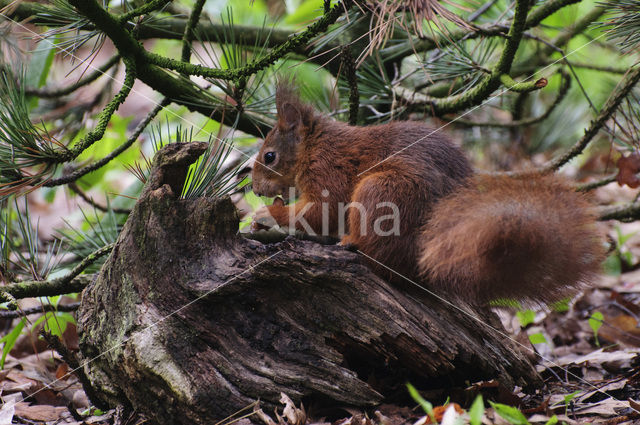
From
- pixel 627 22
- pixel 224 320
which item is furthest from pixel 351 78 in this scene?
pixel 224 320

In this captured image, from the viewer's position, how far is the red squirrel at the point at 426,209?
1764 mm

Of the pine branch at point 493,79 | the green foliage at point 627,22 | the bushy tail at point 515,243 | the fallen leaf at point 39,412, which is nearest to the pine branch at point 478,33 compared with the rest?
the pine branch at point 493,79

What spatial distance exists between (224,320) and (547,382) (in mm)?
1321

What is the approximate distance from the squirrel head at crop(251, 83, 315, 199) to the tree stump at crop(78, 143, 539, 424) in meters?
0.81

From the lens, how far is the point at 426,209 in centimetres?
219

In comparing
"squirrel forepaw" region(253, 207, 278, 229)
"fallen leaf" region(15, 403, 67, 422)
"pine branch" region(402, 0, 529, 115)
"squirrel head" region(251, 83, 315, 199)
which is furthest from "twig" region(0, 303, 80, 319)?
"pine branch" region(402, 0, 529, 115)

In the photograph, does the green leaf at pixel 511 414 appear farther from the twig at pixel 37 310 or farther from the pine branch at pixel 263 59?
the twig at pixel 37 310

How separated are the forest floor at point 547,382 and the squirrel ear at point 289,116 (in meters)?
1.38

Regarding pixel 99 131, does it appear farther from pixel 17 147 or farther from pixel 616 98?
pixel 616 98

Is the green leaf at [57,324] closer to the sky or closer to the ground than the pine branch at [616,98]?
closer to the ground

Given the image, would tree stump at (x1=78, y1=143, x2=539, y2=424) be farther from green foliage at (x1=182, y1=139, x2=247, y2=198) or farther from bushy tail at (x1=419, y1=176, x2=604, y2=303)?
bushy tail at (x1=419, y1=176, x2=604, y2=303)

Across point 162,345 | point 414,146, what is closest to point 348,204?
point 414,146

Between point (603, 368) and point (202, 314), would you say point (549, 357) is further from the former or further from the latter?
point (202, 314)

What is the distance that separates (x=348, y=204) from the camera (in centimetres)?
246
